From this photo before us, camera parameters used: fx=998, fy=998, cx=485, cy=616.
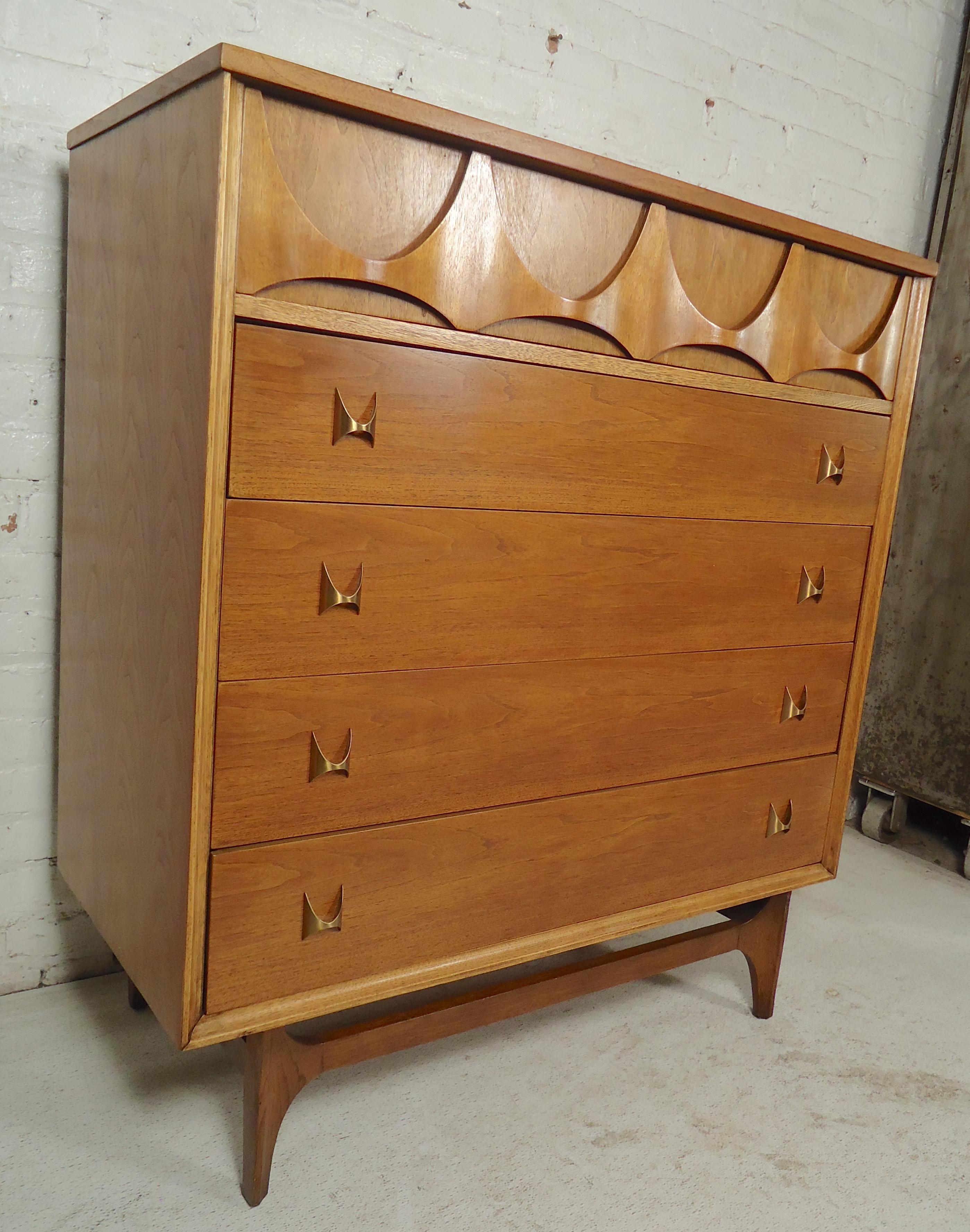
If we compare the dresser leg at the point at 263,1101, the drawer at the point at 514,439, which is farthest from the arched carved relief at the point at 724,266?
the dresser leg at the point at 263,1101

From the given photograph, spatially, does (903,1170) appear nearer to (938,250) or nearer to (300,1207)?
(300,1207)

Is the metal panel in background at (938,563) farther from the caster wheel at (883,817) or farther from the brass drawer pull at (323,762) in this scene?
the brass drawer pull at (323,762)

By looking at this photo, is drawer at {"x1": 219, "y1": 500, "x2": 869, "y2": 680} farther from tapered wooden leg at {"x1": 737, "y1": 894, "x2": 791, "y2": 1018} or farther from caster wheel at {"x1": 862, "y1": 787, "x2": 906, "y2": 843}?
caster wheel at {"x1": 862, "y1": 787, "x2": 906, "y2": 843}

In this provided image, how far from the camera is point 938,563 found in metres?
3.02

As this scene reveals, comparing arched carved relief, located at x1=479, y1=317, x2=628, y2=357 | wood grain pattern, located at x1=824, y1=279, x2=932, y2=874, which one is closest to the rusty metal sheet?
wood grain pattern, located at x1=824, y1=279, x2=932, y2=874

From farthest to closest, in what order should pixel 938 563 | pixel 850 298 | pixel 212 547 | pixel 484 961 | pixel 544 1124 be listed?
pixel 938 563 < pixel 850 298 < pixel 544 1124 < pixel 484 961 < pixel 212 547

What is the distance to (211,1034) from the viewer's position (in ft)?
4.44

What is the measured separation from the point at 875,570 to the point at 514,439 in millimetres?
914

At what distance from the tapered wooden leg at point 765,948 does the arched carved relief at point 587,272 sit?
1.06 m

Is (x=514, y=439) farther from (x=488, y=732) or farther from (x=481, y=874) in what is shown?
(x=481, y=874)

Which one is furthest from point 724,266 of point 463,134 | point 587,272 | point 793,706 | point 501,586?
point 793,706

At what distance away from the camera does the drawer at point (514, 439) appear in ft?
4.11

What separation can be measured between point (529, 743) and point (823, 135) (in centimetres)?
214

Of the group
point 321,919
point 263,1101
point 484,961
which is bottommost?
point 263,1101
